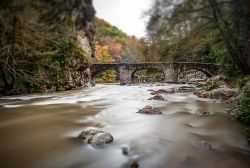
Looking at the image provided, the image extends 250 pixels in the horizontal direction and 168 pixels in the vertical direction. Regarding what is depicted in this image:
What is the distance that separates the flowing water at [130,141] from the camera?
7.05 metres

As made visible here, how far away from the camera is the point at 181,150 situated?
311 inches

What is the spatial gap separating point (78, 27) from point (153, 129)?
6.60m

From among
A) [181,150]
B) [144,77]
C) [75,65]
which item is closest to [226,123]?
[181,150]

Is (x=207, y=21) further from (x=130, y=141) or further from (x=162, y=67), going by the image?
(x=162, y=67)

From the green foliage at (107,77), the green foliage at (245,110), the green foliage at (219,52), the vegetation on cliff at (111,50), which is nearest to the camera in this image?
the green foliage at (219,52)

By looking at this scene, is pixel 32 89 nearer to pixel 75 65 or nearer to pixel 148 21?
pixel 75 65

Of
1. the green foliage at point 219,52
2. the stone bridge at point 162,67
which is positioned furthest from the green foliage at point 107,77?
the green foliage at point 219,52

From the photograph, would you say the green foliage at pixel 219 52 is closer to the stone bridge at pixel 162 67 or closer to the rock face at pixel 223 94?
the rock face at pixel 223 94

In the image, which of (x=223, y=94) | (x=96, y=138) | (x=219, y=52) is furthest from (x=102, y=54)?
(x=96, y=138)

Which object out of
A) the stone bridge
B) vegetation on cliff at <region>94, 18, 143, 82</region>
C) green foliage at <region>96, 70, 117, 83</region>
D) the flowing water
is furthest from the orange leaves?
the flowing water

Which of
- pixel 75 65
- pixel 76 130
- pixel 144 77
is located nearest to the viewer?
pixel 76 130

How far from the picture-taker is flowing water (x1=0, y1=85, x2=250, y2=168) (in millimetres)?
7047

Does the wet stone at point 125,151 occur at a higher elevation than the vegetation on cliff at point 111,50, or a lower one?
lower

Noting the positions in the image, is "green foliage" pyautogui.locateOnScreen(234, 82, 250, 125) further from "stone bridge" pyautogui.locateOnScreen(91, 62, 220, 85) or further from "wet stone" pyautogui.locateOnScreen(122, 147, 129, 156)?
"stone bridge" pyautogui.locateOnScreen(91, 62, 220, 85)
